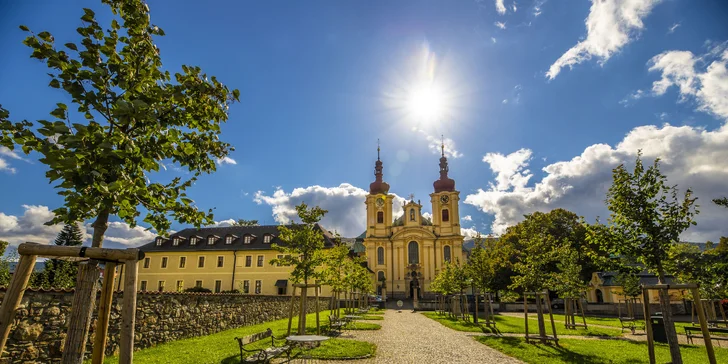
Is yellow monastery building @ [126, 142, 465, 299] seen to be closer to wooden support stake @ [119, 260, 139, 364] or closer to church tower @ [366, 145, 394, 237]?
church tower @ [366, 145, 394, 237]

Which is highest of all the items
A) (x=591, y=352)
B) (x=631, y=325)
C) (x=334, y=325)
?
(x=334, y=325)

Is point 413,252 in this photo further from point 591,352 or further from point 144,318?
point 144,318

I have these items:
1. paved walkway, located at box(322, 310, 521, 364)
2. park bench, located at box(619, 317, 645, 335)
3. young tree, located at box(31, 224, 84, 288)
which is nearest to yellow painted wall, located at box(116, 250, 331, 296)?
young tree, located at box(31, 224, 84, 288)

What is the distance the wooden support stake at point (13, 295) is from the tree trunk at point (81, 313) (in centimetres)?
47

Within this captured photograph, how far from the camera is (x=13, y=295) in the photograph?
3842 mm

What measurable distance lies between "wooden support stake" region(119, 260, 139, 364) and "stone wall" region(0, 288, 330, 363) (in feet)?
19.6

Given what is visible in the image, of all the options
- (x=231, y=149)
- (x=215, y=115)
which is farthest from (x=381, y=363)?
(x=215, y=115)

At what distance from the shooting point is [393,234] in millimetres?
69875

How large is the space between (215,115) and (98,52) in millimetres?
1392

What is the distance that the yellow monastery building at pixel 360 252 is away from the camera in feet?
157

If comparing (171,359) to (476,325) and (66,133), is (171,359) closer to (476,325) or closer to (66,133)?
(66,133)

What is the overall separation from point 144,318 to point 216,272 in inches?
1523

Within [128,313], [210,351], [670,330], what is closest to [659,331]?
[670,330]

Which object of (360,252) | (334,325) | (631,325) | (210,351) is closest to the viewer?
(210,351)
